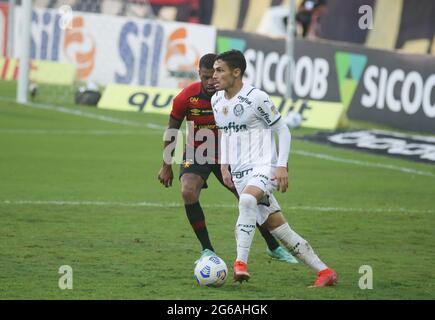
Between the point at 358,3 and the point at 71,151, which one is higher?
the point at 358,3

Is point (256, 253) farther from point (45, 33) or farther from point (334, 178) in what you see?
point (45, 33)

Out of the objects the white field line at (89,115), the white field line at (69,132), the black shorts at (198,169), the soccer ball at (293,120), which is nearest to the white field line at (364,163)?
the soccer ball at (293,120)

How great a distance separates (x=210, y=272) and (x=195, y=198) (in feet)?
3.64

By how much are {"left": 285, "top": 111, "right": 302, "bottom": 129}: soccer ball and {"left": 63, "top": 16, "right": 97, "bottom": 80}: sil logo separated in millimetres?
8384

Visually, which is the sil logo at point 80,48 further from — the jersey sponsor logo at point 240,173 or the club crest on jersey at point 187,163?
the jersey sponsor logo at point 240,173

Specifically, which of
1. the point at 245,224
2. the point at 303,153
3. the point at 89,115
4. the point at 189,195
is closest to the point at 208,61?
the point at 189,195

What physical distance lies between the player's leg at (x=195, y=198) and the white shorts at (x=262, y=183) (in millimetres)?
678

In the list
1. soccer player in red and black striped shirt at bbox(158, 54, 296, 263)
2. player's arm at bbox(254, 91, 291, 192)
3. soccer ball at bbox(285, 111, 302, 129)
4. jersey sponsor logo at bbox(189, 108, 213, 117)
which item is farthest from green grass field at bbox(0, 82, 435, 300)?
soccer ball at bbox(285, 111, 302, 129)

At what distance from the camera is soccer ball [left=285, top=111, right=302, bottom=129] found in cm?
2266

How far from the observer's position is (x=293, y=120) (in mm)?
22672

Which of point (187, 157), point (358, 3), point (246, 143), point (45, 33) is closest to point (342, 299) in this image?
point (246, 143)

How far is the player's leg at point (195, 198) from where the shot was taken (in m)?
10.1

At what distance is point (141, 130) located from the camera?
2230 cm

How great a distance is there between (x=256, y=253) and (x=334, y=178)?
5.95 m
